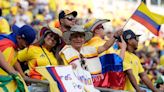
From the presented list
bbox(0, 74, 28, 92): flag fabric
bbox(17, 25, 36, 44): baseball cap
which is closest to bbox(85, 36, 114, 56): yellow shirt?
bbox(17, 25, 36, 44): baseball cap

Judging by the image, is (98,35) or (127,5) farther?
(127,5)

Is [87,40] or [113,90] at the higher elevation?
[87,40]

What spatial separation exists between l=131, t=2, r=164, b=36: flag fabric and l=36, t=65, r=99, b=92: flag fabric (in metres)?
2.02

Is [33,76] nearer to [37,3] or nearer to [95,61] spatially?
[95,61]

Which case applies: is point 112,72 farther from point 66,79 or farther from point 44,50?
point 66,79

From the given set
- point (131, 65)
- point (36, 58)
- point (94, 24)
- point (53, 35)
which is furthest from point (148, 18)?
point (36, 58)

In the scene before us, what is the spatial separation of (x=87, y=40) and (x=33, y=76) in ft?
3.11

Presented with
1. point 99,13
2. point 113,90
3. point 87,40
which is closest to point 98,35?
point 87,40

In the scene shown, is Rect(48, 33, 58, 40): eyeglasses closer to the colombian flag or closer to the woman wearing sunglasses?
the woman wearing sunglasses

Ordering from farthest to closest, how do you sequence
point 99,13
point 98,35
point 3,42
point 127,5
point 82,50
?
point 127,5 < point 99,13 < point 98,35 < point 82,50 < point 3,42

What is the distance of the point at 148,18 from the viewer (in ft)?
28.9

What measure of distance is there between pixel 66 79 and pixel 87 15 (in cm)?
1601

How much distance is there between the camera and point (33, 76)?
714 centimetres

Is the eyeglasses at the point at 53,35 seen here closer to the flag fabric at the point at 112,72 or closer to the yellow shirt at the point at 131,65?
the flag fabric at the point at 112,72
